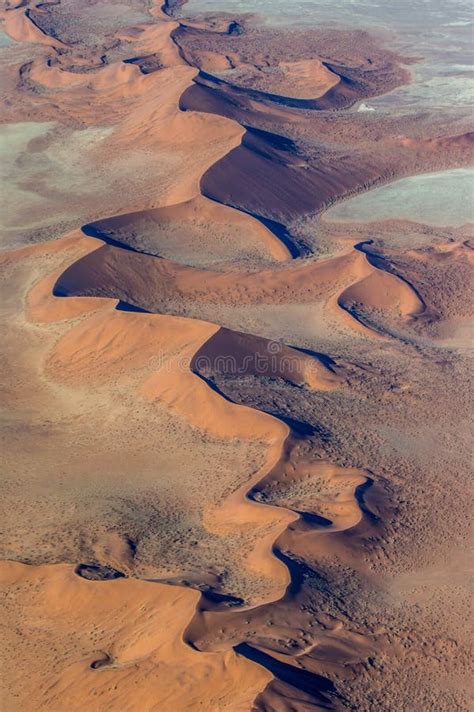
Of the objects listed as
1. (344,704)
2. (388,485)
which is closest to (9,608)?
→ (344,704)

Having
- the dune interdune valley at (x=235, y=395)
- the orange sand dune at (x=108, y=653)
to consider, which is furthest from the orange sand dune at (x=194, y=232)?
the orange sand dune at (x=108, y=653)

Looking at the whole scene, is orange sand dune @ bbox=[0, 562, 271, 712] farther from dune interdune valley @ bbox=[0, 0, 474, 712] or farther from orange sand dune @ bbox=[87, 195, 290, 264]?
orange sand dune @ bbox=[87, 195, 290, 264]

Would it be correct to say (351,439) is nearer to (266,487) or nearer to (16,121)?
(266,487)

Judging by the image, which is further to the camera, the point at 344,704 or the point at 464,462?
the point at 464,462

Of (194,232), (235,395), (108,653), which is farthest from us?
(194,232)

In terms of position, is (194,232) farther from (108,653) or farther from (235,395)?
(108,653)

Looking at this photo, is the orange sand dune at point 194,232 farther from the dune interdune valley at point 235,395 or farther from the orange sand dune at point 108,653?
the orange sand dune at point 108,653

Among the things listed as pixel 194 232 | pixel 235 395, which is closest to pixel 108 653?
pixel 235 395

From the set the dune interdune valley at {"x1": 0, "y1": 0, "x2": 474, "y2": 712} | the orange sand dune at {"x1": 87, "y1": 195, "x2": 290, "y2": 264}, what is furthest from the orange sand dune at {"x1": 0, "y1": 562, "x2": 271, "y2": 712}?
the orange sand dune at {"x1": 87, "y1": 195, "x2": 290, "y2": 264}
